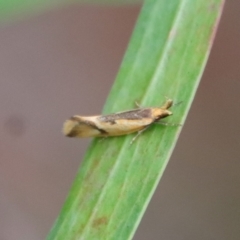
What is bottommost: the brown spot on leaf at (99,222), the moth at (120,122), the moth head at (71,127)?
the brown spot on leaf at (99,222)

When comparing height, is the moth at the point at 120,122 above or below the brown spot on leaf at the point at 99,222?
above

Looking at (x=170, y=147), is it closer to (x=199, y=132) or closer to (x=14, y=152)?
(x=199, y=132)

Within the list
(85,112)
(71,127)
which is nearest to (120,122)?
(71,127)

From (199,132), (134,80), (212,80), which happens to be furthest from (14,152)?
(134,80)

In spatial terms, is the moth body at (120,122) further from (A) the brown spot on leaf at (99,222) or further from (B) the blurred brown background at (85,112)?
(B) the blurred brown background at (85,112)

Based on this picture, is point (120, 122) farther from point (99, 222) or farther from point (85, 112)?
point (85, 112)

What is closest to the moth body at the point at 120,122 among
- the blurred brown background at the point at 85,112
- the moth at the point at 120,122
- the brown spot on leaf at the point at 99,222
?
the moth at the point at 120,122

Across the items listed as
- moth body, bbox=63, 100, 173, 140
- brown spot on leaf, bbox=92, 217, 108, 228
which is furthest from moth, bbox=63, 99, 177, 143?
brown spot on leaf, bbox=92, 217, 108, 228

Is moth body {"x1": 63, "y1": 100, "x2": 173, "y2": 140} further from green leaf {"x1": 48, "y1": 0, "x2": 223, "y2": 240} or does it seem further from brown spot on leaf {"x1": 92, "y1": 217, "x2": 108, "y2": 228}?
brown spot on leaf {"x1": 92, "y1": 217, "x2": 108, "y2": 228}
